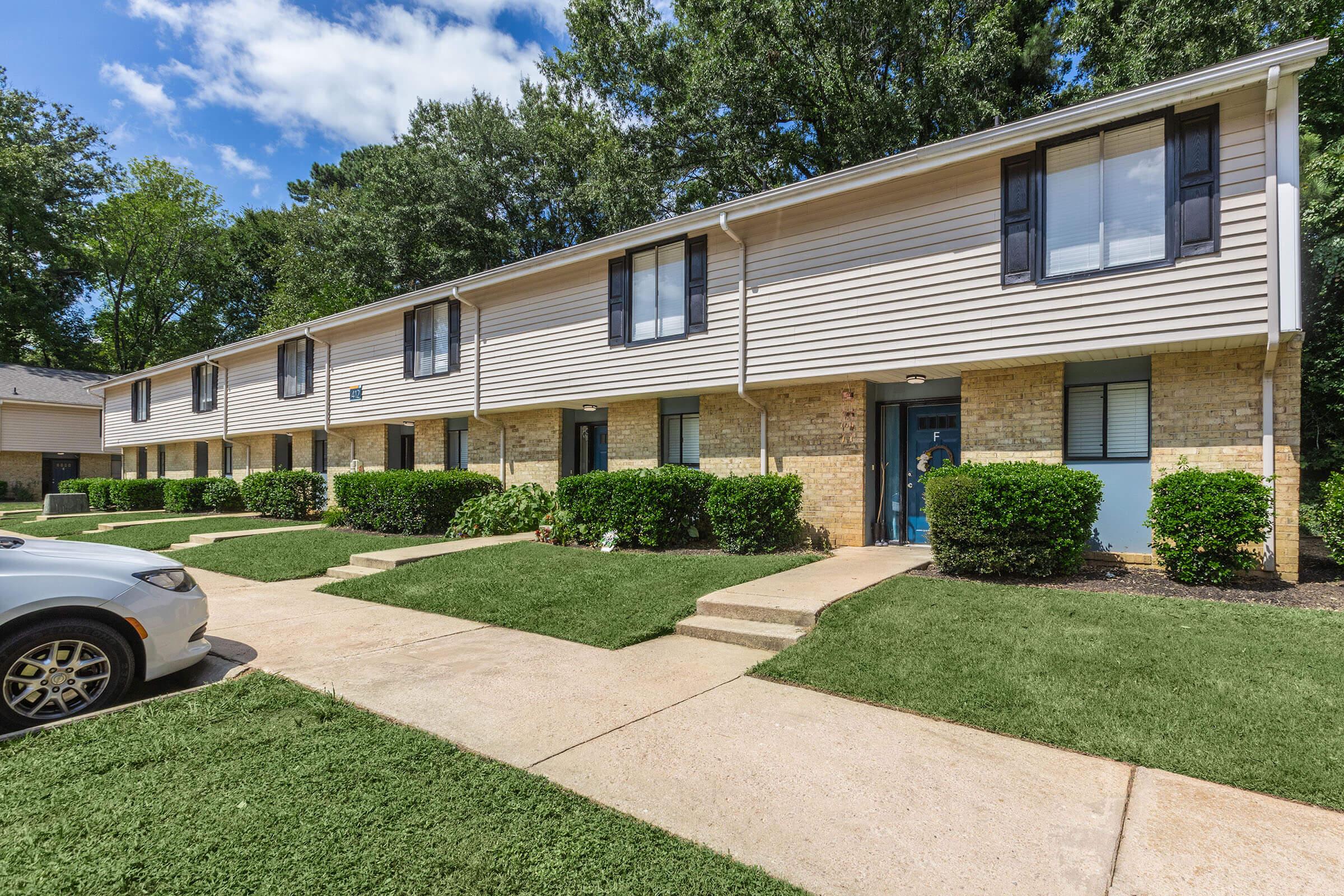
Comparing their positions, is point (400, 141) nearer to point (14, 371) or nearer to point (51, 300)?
point (14, 371)

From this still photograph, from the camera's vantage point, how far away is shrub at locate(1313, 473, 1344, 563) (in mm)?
6867

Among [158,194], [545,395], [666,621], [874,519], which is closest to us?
[666,621]

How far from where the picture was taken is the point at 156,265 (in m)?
37.2

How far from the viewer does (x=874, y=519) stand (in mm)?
10141

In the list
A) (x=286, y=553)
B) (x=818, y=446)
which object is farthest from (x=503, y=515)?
(x=818, y=446)

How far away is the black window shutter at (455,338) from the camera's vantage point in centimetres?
1467

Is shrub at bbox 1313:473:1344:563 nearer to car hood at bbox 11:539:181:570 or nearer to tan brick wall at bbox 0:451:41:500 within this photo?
car hood at bbox 11:539:181:570

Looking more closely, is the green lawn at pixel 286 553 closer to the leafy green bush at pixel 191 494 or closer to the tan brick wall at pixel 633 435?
the tan brick wall at pixel 633 435

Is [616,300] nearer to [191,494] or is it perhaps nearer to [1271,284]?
[1271,284]

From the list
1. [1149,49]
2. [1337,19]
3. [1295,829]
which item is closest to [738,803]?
[1295,829]

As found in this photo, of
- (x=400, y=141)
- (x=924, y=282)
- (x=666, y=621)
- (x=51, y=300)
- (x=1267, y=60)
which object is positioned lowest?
(x=666, y=621)

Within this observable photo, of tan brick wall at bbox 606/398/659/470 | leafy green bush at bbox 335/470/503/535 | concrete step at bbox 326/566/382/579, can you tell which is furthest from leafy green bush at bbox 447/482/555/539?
concrete step at bbox 326/566/382/579

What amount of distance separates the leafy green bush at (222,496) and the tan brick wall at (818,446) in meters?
17.6

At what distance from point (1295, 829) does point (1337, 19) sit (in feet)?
69.7
